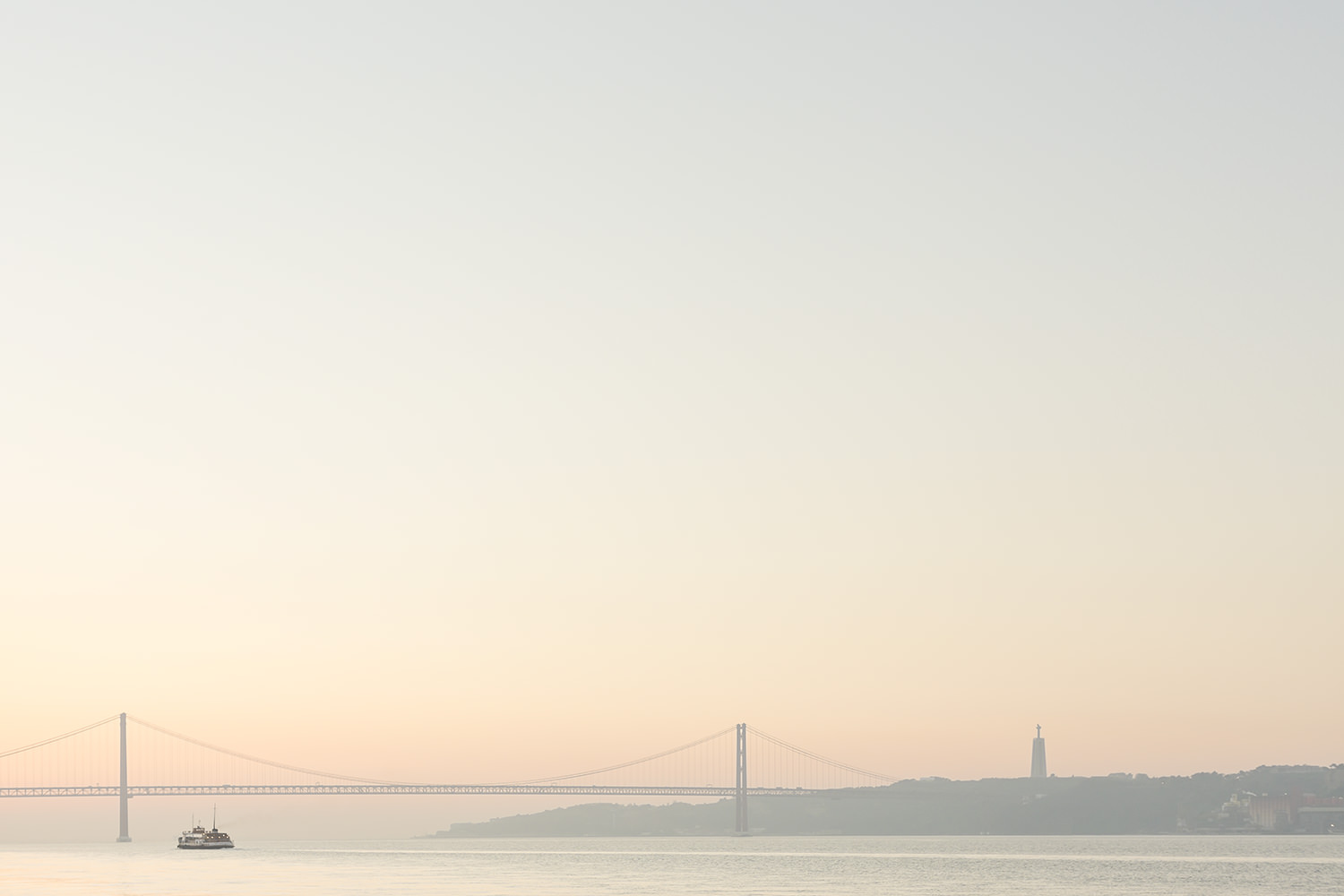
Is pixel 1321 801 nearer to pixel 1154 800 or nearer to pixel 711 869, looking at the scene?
pixel 1154 800

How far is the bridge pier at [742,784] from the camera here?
5955 inches

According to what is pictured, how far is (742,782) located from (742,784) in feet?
0.63

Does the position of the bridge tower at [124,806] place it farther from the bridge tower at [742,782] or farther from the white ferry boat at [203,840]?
the bridge tower at [742,782]

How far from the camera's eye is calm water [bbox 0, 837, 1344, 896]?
82.9 m

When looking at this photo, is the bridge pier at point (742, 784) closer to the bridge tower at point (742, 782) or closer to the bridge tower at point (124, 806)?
the bridge tower at point (742, 782)

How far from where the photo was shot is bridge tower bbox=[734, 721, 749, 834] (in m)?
151

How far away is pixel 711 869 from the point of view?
344 feet

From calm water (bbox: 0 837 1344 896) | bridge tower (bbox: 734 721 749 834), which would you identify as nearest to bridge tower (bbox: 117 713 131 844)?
calm water (bbox: 0 837 1344 896)

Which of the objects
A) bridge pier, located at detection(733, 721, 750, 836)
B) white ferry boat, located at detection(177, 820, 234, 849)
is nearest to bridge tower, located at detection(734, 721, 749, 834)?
bridge pier, located at detection(733, 721, 750, 836)

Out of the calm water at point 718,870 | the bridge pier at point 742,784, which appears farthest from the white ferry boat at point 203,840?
the bridge pier at point 742,784

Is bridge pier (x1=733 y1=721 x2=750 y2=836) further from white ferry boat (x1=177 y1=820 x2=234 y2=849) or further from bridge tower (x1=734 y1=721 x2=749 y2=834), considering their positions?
white ferry boat (x1=177 y1=820 x2=234 y2=849)

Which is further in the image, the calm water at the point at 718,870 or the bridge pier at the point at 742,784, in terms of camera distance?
the bridge pier at the point at 742,784

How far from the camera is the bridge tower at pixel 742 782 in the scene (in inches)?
5955

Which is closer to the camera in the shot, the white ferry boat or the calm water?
the calm water
